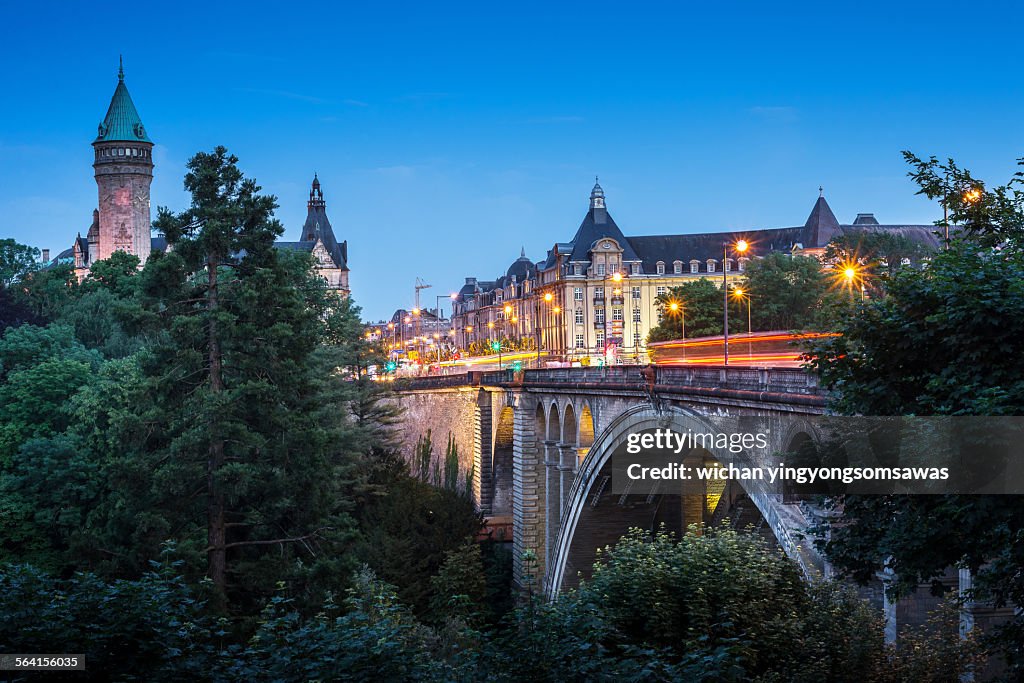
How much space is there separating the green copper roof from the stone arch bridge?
62741 millimetres

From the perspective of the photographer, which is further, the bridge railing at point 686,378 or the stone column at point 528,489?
the stone column at point 528,489

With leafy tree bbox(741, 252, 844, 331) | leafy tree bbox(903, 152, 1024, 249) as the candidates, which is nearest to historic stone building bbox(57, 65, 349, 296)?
leafy tree bbox(741, 252, 844, 331)

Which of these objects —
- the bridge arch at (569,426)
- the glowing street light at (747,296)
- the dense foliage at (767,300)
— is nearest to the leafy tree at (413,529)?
the bridge arch at (569,426)

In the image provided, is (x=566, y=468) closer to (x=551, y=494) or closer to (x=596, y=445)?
(x=551, y=494)

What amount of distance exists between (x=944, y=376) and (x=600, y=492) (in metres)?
26.2

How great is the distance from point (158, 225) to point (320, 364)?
18732 mm

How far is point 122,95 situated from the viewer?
11844 cm

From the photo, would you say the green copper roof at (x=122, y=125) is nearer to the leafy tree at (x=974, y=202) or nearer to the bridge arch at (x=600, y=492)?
the bridge arch at (x=600, y=492)

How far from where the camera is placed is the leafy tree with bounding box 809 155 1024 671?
45.2ft

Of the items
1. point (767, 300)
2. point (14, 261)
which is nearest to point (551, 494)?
point (767, 300)

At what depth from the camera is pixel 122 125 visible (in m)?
115

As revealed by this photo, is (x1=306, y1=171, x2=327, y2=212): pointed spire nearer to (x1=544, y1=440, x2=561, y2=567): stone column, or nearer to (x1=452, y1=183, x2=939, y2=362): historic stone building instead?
(x1=452, y1=183, x2=939, y2=362): historic stone building

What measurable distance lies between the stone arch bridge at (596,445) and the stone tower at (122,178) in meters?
59.4

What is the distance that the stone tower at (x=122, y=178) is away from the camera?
114750 mm
